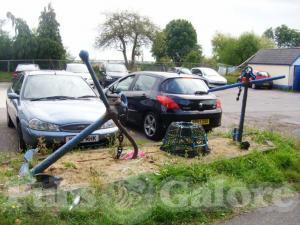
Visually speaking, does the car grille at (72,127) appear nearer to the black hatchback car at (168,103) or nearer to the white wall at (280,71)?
the black hatchback car at (168,103)

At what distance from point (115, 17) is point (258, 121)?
32.3 m

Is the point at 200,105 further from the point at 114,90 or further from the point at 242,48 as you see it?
the point at 242,48

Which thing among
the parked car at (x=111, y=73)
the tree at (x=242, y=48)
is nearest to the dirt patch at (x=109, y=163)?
the parked car at (x=111, y=73)

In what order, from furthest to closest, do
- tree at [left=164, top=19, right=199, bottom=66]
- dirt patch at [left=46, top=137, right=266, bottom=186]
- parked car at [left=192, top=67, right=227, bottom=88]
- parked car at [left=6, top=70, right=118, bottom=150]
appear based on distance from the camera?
tree at [left=164, top=19, right=199, bottom=66], parked car at [left=192, top=67, right=227, bottom=88], parked car at [left=6, top=70, right=118, bottom=150], dirt patch at [left=46, top=137, right=266, bottom=186]

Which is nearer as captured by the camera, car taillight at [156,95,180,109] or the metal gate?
car taillight at [156,95,180,109]

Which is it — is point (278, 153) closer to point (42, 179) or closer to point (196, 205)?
point (196, 205)

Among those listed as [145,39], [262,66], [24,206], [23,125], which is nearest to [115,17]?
[145,39]

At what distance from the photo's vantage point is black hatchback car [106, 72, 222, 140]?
27.3 ft

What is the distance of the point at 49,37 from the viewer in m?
44.0

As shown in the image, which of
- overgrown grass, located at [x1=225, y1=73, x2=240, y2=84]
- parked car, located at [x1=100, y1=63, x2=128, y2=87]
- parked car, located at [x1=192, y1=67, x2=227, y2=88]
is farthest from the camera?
overgrown grass, located at [x1=225, y1=73, x2=240, y2=84]

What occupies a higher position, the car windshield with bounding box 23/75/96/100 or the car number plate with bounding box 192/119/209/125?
the car windshield with bounding box 23/75/96/100

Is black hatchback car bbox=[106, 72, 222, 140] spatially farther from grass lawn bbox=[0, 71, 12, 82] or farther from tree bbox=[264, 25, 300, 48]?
tree bbox=[264, 25, 300, 48]

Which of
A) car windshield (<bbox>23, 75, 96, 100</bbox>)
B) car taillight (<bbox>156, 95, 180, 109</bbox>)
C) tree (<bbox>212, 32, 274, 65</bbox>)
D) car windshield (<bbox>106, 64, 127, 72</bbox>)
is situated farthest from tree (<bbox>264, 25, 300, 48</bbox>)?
car windshield (<bbox>23, 75, 96, 100</bbox>)

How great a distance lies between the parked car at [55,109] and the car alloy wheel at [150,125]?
1462mm
